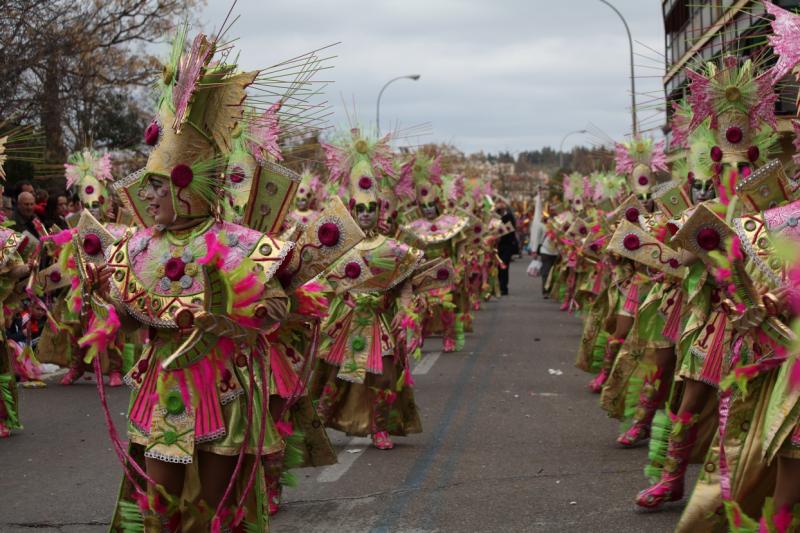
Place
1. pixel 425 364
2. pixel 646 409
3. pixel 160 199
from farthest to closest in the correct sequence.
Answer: pixel 425 364 < pixel 646 409 < pixel 160 199

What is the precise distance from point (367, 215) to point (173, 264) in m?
3.91

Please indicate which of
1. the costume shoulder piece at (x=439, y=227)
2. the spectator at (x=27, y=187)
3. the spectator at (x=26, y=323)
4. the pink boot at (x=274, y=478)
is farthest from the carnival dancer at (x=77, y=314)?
the pink boot at (x=274, y=478)

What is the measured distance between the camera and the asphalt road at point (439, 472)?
21.6 ft

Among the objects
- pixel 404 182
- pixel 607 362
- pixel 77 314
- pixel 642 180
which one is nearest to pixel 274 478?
pixel 404 182

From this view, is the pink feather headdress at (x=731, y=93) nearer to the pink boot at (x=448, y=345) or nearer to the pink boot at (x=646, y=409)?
the pink boot at (x=646, y=409)

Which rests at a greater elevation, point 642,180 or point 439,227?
point 642,180

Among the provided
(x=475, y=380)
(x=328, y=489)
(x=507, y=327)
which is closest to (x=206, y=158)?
(x=328, y=489)

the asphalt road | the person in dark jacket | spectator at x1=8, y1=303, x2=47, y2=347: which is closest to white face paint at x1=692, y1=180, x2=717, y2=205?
the asphalt road

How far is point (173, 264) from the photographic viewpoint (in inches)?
191

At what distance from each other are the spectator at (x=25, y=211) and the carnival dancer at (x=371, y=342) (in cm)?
468

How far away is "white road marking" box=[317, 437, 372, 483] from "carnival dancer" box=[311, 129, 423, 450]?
0.16 m

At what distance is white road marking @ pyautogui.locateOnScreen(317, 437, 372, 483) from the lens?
25.3ft

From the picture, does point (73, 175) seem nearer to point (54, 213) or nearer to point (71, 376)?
point (54, 213)

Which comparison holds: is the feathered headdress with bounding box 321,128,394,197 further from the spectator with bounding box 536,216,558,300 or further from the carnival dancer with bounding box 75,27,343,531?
the spectator with bounding box 536,216,558,300
